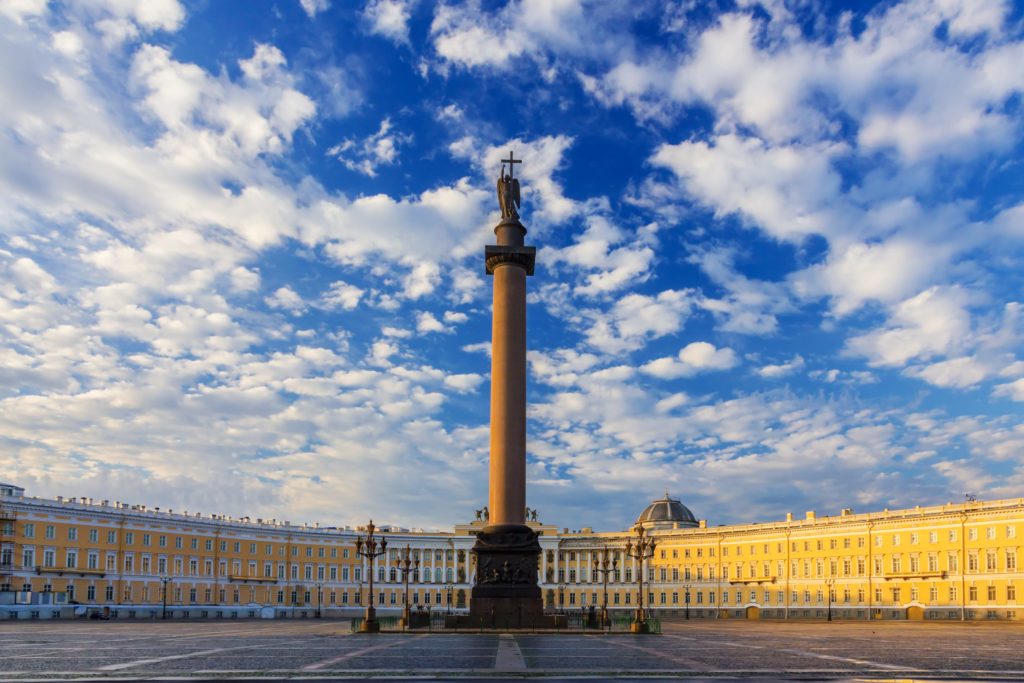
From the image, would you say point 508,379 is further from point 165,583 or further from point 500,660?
point 165,583

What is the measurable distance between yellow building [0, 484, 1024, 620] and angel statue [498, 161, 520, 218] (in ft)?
114

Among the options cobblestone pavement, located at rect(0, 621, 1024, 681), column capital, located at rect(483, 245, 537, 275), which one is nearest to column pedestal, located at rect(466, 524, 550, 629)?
cobblestone pavement, located at rect(0, 621, 1024, 681)

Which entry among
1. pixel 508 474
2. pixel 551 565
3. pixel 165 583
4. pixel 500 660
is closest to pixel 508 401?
pixel 508 474

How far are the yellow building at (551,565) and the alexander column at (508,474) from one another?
106 ft

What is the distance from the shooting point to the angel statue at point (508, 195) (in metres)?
57.5

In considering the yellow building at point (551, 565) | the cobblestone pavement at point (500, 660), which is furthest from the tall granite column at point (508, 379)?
the yellow building at point (551, 565)

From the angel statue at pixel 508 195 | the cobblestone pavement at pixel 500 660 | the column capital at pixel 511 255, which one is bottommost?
the cobblestone pavement at pixel 500 660

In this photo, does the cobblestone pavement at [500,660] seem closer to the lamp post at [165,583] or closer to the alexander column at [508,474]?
the alexander column at [508,474]

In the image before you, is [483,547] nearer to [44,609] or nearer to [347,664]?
[347,664]

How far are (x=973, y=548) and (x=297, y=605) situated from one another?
275 feet

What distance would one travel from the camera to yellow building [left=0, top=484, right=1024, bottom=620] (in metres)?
98.6

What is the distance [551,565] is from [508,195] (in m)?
106

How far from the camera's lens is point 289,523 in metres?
141

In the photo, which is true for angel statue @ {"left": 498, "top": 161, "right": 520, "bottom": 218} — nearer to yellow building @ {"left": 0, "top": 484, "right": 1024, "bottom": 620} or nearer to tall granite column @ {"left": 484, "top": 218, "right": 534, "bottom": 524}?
tall granite column @ {"left": 484, "top": 218, "right": 534, "bottom": 524}
